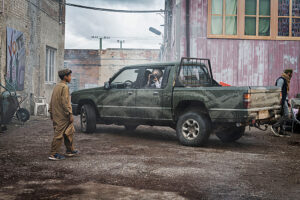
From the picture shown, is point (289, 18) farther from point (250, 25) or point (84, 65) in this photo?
point (84, 65)

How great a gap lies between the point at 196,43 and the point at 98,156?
7.51 m

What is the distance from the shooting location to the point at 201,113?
7.18 m

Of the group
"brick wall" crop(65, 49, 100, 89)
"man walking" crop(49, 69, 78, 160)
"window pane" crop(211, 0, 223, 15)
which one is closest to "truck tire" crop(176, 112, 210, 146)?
"man walking" crop(49, 69, 78, 160)

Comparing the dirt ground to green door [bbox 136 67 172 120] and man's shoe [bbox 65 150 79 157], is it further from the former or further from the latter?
green door [bbox 136 67 172 120]

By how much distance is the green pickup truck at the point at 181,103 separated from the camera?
6.63m

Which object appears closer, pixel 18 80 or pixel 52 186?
pixel 52 186

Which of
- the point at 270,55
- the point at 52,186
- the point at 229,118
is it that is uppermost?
the point at 270,55

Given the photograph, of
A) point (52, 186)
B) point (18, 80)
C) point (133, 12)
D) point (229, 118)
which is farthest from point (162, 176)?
point (133, 12)

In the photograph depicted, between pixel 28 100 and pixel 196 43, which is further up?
pixel 196 43

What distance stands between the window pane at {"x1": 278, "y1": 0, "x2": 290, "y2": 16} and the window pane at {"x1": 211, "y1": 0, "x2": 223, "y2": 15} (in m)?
2.07

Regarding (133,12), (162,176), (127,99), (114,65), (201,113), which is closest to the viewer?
(162,176)

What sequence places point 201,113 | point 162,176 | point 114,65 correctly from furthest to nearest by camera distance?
point 114,65
point 201,113
point 162,176

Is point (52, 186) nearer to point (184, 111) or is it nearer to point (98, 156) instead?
point (98, 156)

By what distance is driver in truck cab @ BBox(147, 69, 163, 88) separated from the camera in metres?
7.93
